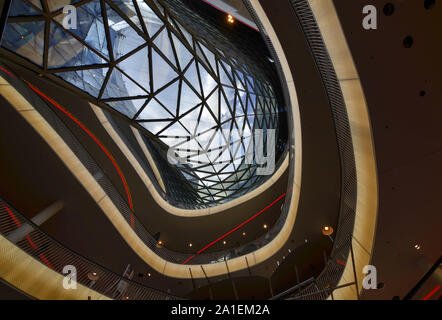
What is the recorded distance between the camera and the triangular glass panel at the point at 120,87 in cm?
1447

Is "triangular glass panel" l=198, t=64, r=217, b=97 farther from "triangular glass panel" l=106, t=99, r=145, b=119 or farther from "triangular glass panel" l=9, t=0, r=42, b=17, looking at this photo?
"triangular glass panel" l=9, t=0, r=42, b=17

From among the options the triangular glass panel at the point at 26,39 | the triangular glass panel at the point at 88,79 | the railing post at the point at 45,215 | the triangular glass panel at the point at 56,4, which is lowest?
the railing post at the point at 45,215

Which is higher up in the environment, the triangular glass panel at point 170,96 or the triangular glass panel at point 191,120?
the triangular glass panel at point 170,96

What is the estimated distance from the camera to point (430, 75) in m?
6.05

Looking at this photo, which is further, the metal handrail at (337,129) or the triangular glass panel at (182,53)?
the triangular glass panel at (182,53)

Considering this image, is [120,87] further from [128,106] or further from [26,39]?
[26,39]

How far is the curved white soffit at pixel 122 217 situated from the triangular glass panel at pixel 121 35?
19.3 feet

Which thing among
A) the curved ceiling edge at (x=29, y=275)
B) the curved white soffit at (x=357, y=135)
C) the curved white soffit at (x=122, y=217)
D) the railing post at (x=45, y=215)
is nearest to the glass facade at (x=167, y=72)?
the curved white soffit at (x=122, y=217)

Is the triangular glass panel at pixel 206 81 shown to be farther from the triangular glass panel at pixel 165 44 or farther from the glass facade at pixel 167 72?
the triangular glass panel at pixel 165 44

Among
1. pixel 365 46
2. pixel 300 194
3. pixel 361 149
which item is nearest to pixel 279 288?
pixel 300 194

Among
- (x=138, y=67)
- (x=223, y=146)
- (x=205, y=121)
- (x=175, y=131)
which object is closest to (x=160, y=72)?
(x=138, y=67)

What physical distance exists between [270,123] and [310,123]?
1621 cm

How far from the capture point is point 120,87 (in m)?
15.3

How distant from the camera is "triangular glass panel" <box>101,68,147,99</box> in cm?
1447
